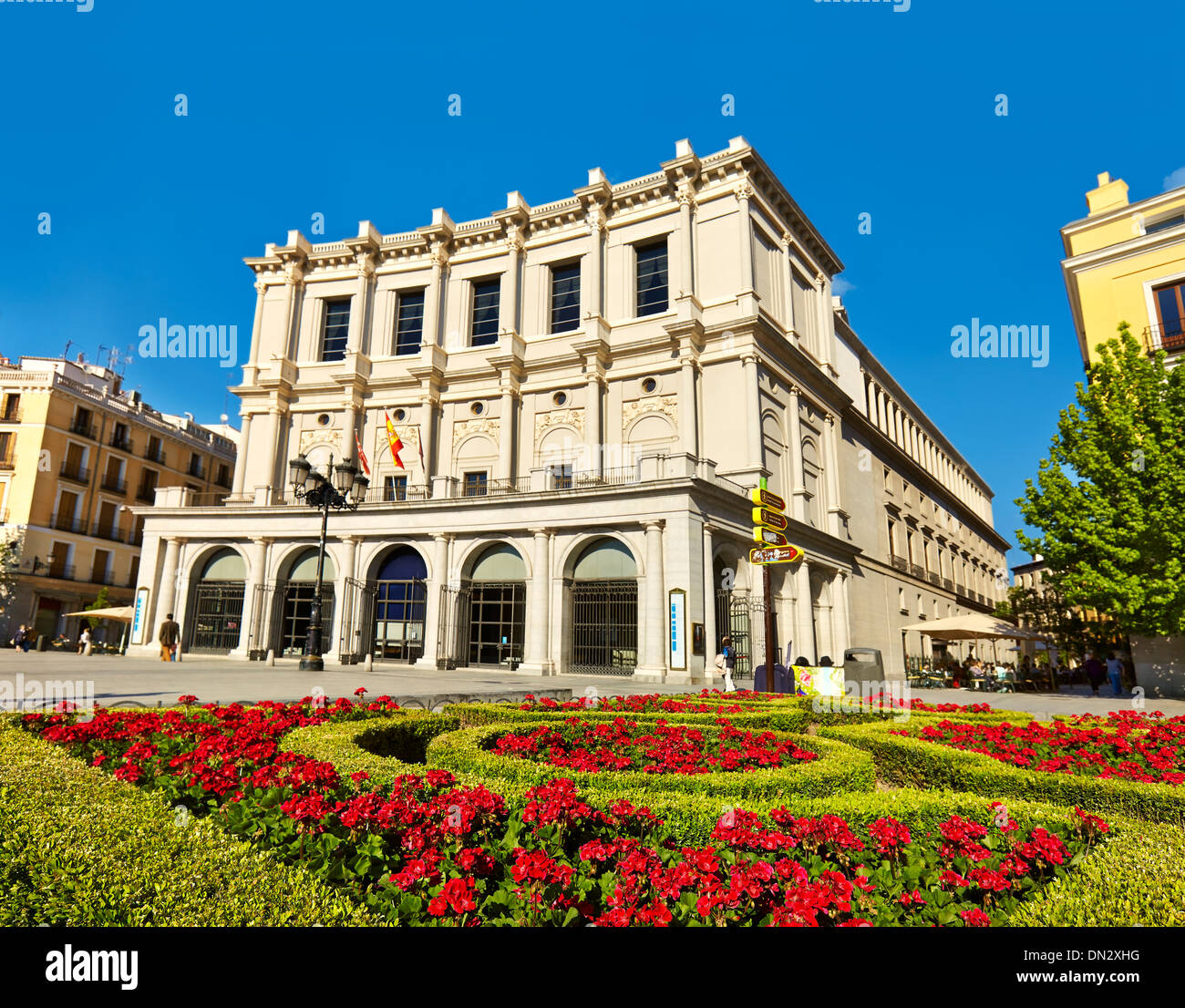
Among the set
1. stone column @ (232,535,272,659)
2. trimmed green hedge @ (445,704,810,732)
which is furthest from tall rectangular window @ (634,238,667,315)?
trimmed green hedge @ (445,704,810,732)

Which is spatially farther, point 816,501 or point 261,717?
point 816,501

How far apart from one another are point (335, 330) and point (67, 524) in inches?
846

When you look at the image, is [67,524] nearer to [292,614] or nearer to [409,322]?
[292,614]

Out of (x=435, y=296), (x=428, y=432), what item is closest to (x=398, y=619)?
(x=428, y=432)

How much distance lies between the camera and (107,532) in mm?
42812

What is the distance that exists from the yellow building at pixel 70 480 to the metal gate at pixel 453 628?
25465mm

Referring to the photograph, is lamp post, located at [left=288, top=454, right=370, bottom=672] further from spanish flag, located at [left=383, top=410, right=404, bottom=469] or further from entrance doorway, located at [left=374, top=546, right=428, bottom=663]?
spanish flag, located at [left=383, top=410, right=404, bottom=469]

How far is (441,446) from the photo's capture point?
32281 millimetres

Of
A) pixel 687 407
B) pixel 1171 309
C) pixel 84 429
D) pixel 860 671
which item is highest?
pixel 84 429

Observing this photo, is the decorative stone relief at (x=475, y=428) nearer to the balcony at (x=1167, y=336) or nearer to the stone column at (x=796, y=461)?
the stone column at (x=796, y=461)

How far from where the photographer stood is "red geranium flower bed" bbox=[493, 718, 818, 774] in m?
5.88
